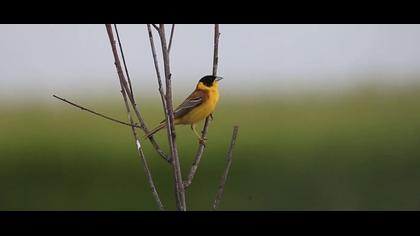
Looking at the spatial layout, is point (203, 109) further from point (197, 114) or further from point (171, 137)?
point (171, 137)

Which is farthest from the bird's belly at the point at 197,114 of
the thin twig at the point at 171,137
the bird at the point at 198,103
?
the thin twig at the point at 171,137

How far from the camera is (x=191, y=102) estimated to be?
2.04m

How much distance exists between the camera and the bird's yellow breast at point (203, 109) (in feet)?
6.48

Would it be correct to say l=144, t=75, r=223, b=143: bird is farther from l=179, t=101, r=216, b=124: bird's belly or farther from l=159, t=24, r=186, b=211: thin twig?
l=159, t=24, r=186, b=211: thin twig

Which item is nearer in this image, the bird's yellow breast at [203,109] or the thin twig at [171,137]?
the thin twig at [171,137]

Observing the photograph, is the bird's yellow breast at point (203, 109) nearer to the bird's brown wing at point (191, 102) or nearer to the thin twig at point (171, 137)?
the bird's brown wing at point (191, 102)

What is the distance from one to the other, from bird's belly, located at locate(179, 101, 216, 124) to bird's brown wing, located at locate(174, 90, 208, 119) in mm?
13

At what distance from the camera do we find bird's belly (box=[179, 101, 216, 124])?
1.96 m

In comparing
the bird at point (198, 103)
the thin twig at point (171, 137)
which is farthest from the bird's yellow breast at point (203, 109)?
the thin twig at point (171, 137)

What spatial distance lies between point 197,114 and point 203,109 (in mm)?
46

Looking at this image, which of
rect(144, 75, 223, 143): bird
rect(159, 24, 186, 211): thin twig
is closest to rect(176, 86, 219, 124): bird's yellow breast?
rect(144, 75, 223, 143): bird
